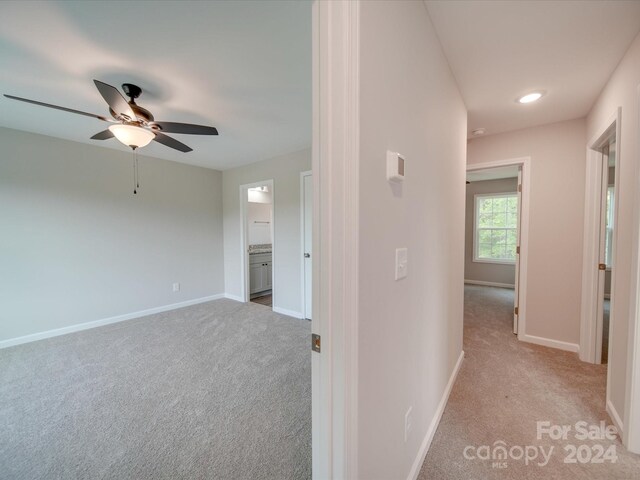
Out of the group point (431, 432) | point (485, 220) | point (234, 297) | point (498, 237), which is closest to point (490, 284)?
point (498, 237)

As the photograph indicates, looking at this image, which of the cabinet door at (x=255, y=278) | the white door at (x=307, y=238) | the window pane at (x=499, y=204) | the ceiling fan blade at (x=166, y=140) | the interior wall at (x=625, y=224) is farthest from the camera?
the window pane at (x=499, y=204)

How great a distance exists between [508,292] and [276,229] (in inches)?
184

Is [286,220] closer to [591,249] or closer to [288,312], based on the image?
[288,312]

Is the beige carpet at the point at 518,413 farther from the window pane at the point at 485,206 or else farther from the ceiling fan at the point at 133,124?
the window pane at the point at 485,206

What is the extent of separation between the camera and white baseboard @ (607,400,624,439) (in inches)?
61.5

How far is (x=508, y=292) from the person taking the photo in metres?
5.11

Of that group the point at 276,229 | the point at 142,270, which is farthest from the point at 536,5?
the point at 142,270

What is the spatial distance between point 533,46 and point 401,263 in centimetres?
166

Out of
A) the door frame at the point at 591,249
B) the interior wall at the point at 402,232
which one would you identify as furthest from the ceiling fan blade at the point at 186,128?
the door frame at the point at 591,249

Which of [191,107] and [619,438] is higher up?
[191,107]

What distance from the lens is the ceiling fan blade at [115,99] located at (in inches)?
60.4

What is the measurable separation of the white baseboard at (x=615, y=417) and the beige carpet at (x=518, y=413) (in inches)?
1.5

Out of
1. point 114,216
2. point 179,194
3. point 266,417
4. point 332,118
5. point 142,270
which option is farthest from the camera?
point 179,194

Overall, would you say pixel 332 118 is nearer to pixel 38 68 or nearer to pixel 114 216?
pixel 38 68
